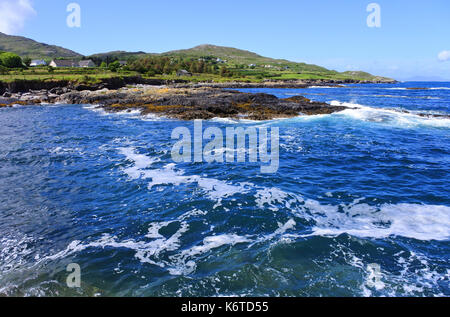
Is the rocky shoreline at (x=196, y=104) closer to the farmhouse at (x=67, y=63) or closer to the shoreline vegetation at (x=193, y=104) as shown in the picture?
the shoreline vegetation at (x=193, y=104)

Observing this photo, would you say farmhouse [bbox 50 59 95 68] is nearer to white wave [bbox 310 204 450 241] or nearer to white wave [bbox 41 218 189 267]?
white wave [bbox 41 218 189 267]

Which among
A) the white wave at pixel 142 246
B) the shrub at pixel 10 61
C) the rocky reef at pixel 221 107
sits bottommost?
the white wave at pixel 142 246

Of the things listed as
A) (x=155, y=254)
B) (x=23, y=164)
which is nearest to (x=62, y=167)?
(x=23, y=164)

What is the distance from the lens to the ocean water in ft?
24.6

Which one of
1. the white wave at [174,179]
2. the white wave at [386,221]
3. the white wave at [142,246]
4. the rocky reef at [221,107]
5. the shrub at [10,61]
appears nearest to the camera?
the white wave at [142,246]

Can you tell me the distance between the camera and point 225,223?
35.1 feet

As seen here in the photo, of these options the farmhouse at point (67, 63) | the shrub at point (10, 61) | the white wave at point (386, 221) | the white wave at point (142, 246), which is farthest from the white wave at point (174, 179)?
the farmhouse at point (67, 63)

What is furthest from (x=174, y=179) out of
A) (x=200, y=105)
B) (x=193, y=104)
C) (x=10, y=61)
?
(x=10, y=61)

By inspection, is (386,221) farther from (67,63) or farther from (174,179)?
(67,63)

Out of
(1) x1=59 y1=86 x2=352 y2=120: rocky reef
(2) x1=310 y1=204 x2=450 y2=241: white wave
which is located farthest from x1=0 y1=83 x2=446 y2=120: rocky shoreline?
(2) x1=310 y1=204 x2=450 y2=241: white wave

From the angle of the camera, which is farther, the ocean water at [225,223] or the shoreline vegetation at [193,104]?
the shoreline vegetation at [193,104]

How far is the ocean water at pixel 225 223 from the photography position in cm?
749

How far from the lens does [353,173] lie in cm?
1633

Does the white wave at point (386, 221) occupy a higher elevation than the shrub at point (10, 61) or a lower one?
lower
